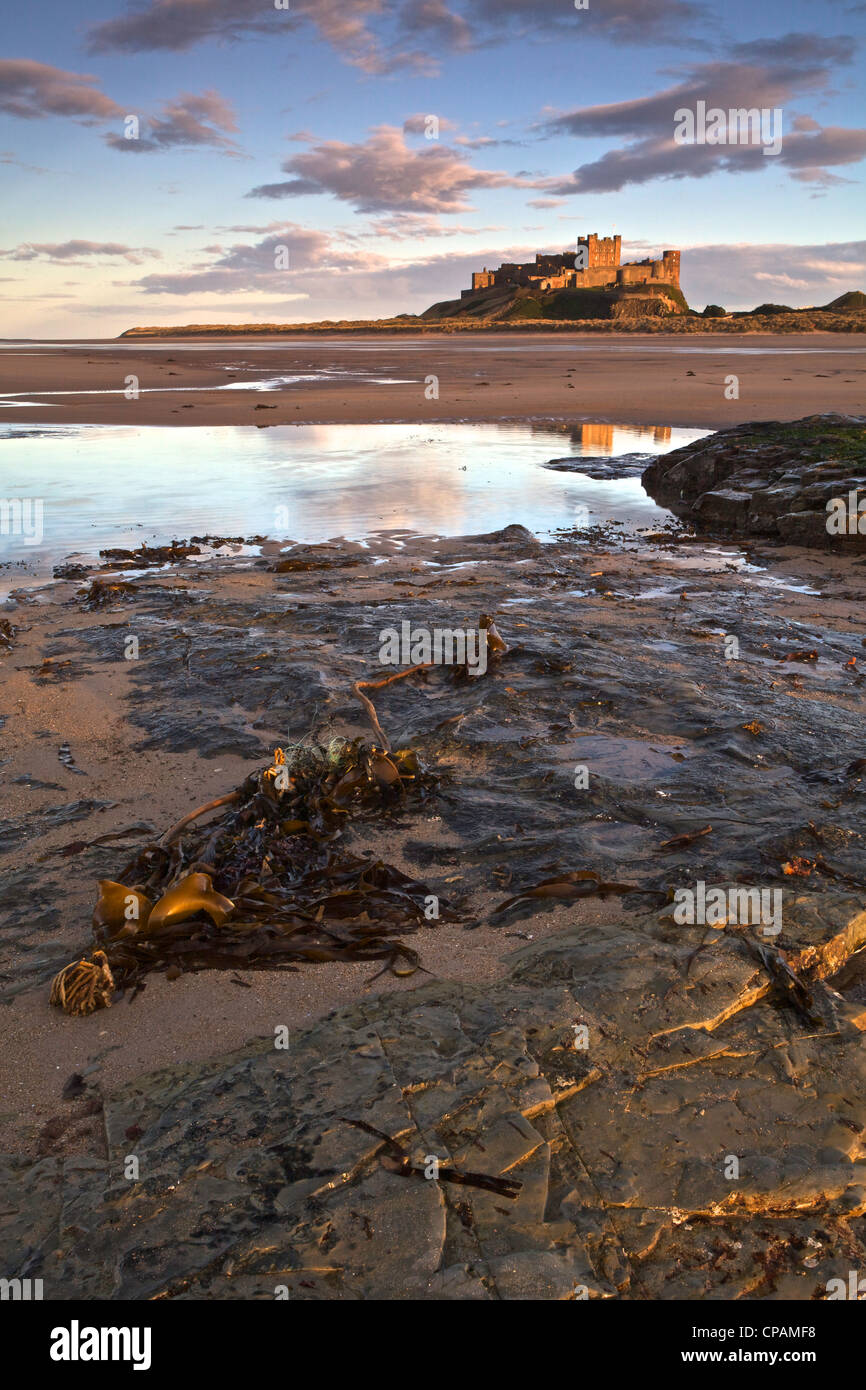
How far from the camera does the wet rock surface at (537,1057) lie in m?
1.95

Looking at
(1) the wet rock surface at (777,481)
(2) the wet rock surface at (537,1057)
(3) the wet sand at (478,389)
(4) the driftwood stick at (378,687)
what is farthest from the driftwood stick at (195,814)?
(3) the wet sand at (478,389)

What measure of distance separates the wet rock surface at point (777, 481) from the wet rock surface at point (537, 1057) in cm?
498

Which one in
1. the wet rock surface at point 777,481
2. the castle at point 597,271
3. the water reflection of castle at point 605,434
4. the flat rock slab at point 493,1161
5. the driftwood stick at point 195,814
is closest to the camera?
the flat rock slab at point 493,1161

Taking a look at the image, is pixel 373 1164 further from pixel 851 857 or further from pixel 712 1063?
pixel 851 857

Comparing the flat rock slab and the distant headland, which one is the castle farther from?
the flat rock slab

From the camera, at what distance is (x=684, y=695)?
5047 mm

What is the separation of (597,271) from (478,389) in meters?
93.6

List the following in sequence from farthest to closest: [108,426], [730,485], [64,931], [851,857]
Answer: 1. [108,426]
2. [730,485]
3. [851,857]
4. [64,931]

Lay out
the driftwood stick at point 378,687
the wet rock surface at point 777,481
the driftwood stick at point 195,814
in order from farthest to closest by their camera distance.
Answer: the wet rock surface at point 777,481 < the driftwood stick at point 378,687 < the driftwood stick at point 195,814

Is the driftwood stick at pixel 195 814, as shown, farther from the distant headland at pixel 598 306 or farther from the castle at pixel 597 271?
the castle at pixel 597 271

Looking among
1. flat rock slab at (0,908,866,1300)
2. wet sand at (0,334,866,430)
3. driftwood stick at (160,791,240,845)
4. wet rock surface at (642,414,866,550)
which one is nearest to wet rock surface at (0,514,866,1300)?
flat rock slab at (0,908,866,1300)

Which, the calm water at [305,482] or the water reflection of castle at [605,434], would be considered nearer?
the calm water at [305,482]

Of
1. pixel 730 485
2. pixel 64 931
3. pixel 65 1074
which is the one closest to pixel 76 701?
pixel 64 931

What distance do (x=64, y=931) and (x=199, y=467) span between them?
12.5 metres
